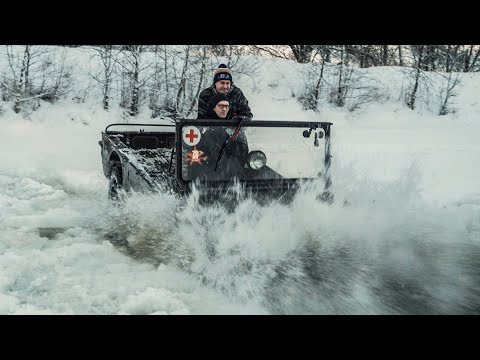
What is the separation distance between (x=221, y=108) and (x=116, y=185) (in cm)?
230

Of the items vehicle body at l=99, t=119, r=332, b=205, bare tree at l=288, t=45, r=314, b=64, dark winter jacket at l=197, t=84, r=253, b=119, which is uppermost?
bare tree at l=288, t=45, r=314, b=64

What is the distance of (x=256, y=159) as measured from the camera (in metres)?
4.39

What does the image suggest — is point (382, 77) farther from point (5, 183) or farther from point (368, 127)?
point (5, 183)

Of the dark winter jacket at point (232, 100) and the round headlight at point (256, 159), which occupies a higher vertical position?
the dark winter jacket at point (232, 100)

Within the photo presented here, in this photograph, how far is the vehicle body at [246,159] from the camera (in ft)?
14.0

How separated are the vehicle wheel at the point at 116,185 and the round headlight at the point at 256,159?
2382mm

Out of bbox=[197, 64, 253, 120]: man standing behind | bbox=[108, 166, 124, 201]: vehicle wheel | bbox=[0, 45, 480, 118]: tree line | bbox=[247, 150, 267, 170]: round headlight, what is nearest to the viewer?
bbox=[247, 150, 267, 170]: round headlight

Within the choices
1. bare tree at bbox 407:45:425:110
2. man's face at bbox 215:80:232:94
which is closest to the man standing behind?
man's face at bbox 215:80:232:94

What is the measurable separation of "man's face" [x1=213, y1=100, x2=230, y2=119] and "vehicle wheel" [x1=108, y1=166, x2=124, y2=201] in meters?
1.93

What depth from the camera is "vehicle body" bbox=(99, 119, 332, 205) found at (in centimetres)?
425

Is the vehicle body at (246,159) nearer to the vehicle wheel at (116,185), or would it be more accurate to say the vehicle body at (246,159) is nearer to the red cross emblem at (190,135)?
the red cross emblem at (190,135)

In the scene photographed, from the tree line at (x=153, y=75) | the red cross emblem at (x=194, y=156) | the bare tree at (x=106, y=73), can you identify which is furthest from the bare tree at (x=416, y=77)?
the red cross emblem at (x=194, y=156)

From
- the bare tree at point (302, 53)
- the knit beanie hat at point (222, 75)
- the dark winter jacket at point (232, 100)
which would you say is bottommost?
the dark winter jacket at point (232, 100)

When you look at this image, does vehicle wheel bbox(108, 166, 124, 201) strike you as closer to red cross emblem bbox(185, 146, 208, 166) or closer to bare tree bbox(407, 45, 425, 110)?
red cross emblem bbox(185, 146, 208, 166)
